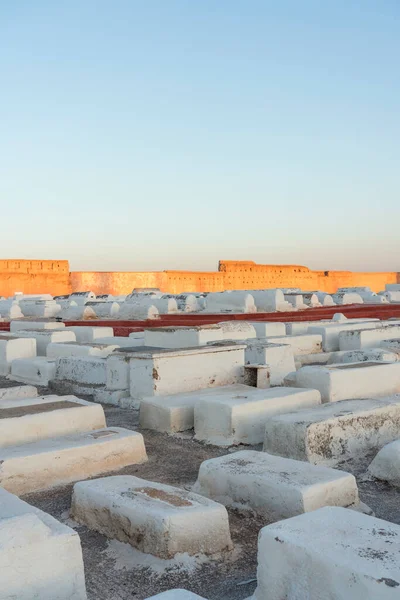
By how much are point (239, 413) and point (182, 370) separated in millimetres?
1144

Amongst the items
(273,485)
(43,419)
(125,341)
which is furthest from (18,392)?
(273,485)

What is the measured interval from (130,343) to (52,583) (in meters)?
5.71

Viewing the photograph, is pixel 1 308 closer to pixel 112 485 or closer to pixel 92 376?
pixel 92 376

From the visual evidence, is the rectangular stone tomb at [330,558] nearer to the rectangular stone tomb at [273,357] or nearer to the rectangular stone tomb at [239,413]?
the rectangular stone tomb at [239,413]

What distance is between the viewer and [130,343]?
25.4ft

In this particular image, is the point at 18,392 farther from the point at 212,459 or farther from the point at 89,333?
the point at 89,333

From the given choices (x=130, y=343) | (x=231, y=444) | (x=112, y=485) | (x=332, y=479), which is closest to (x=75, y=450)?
(x=112, y=485)

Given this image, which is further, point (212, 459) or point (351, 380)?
point (351, 380)

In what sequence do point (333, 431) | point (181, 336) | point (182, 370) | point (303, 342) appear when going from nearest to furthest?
point (333, 431) → point (182, 370) → point (181, 336) → point (303, 342)

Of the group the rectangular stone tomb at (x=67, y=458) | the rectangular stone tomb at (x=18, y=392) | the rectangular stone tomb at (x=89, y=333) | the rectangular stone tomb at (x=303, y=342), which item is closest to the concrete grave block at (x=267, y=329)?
the rectangular stone tomb at (x=303, y=342)

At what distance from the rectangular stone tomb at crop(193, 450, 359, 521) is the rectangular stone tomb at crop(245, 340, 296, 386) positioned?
287cm

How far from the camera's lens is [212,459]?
3258 millimetres

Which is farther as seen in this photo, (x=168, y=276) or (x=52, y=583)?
(x=168, y=276)

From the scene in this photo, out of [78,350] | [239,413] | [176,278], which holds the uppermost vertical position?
[176,278]
